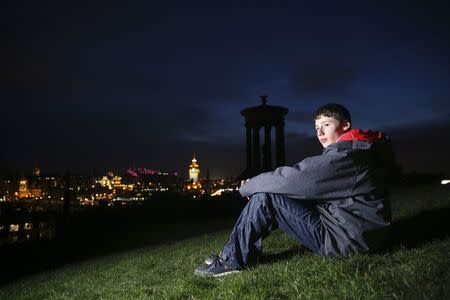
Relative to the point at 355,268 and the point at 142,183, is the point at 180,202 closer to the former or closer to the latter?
the point at 355,268

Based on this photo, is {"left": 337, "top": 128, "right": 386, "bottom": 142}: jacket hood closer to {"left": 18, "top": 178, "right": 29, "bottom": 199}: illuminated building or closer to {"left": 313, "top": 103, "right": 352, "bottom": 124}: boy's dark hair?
{"left": 313, "top": 103, "right": 352, "bottom": 124}: boy's dark hair

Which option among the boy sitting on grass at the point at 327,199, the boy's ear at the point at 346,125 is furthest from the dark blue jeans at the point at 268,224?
the boy's ear at the point at 346,125

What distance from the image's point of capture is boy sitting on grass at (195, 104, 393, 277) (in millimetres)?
3662

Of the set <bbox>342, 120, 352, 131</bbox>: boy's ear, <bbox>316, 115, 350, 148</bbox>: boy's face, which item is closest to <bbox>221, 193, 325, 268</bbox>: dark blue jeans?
<bbox>316, 115, 350, 148</bbox>: boy's face

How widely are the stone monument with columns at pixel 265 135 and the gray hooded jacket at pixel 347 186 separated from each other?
2567cm

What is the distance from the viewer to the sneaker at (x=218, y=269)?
4082mm

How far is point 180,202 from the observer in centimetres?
2775

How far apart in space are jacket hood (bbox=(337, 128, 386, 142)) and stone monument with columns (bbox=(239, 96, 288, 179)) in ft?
84.1

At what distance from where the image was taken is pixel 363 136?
150 inches

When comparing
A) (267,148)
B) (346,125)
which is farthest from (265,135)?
(346,125)

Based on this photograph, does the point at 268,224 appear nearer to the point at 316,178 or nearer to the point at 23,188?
the point at 316,178

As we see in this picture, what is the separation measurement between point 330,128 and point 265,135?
27661 mm

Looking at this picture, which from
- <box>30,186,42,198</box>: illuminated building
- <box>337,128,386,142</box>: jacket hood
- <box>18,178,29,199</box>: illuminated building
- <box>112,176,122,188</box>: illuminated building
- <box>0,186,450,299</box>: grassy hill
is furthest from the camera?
<box>112,176,122,188</box>: illuminated building

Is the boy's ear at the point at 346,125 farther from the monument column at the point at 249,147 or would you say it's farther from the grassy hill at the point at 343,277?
the monument column at the point at 249,147
